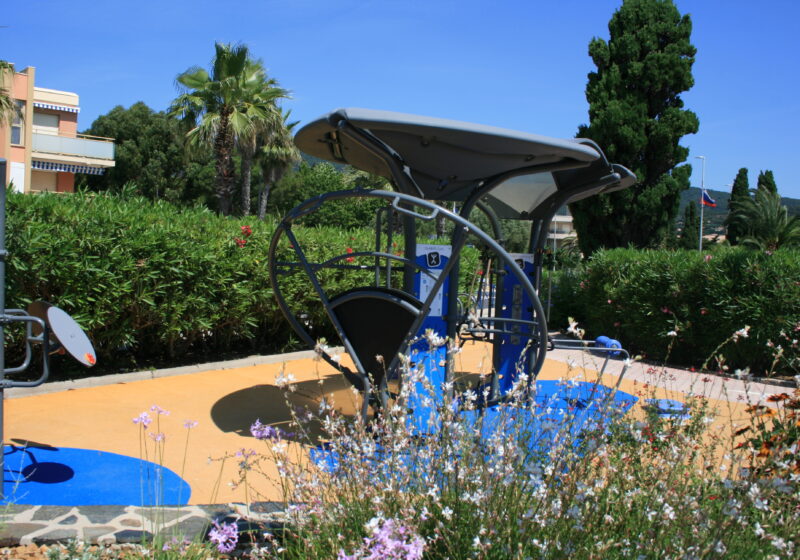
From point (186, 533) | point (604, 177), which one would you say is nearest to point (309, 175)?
point (604, 177)

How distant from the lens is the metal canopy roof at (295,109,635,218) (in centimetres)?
492

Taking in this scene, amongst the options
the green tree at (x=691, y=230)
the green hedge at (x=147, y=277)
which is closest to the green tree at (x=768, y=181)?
the green tree at (x=691, y=230)

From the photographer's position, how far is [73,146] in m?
37.9

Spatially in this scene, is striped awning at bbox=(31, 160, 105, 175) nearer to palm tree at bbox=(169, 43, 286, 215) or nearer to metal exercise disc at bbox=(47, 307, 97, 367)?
palm tree at bbox=(169, 43, 286, 215)

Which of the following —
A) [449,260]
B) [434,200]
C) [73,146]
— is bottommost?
[449,260]

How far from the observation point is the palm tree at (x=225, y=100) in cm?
2261

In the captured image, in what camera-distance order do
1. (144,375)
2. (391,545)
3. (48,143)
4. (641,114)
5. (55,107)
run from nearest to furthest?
(391,545), (144,375), (641,114), (48,143), (55,107)

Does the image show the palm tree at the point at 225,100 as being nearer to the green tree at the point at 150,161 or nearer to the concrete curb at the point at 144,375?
the concrete curb at the point at 144,375

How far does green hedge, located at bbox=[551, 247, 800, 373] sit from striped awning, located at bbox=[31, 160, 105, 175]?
34.2 metres

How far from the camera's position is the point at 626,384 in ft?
29.6

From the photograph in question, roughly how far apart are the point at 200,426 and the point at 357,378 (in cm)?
165

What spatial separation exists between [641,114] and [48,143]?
32.7m

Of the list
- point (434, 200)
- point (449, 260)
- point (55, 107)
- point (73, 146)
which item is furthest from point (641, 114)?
point (55, 107)

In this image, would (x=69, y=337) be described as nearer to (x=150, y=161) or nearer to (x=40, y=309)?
(x=40, y=309)
